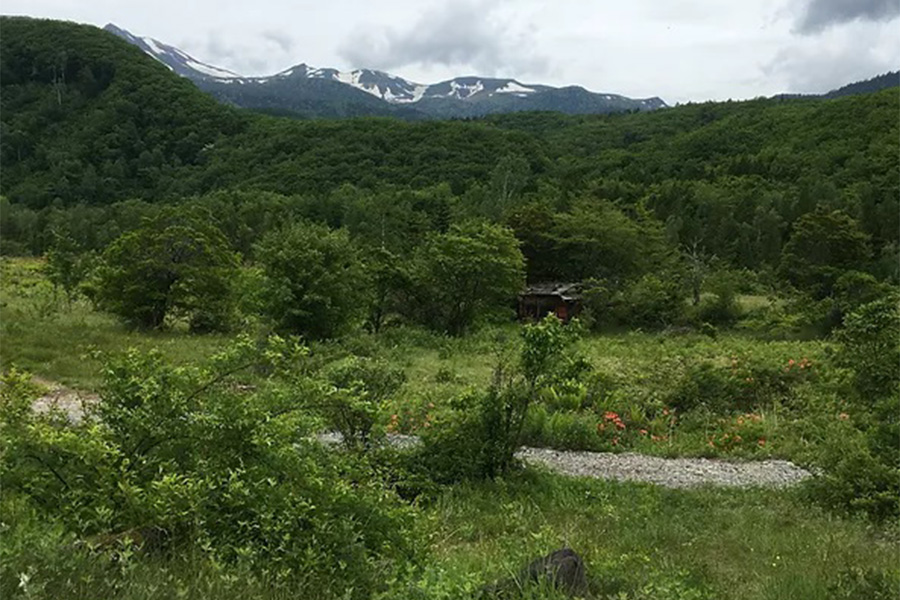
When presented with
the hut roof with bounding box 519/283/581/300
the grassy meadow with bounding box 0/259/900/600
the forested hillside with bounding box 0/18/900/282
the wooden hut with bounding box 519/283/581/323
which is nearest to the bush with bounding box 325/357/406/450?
the grassy meadow with bounding box 0/259/900/600

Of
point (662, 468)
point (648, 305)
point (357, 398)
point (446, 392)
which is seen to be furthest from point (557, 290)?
point (357, 398)

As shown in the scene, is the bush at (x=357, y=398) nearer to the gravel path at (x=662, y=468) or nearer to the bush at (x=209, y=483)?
the bush at (x=209, y=483)

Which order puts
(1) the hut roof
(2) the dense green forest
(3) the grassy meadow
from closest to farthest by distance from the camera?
(3) the grassy meadow → (2) the dense green forest → (1) the hut roof

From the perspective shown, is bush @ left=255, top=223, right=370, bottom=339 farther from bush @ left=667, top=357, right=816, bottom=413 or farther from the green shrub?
the green shrub

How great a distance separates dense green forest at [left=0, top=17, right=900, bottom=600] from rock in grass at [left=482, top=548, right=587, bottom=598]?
197 millimetres

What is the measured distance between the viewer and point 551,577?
3.58 metres

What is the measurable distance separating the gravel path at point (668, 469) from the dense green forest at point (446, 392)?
45cm

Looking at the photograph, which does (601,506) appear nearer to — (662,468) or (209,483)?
(662,468)

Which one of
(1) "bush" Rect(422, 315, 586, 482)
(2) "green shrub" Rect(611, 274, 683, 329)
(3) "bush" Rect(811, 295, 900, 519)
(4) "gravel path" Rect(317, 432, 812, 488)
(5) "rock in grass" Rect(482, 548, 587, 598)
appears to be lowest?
(2) "green shrub" Rect(611, 274, 683, 329)

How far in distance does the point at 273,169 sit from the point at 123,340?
274ft

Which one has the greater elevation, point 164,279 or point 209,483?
point 209,483

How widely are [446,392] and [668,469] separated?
594 centimetres

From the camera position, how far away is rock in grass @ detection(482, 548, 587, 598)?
3445mm

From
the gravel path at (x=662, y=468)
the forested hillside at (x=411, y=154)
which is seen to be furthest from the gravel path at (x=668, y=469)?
the forested hillside at (x=411, y=154)
